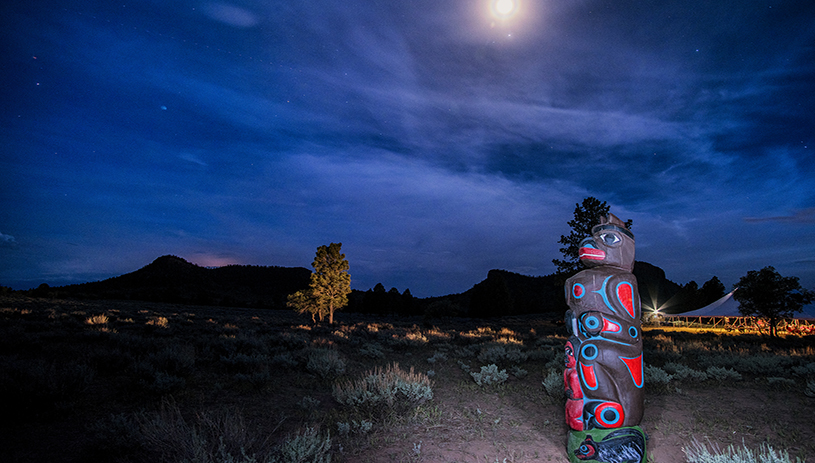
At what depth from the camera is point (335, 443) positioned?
17.6 ft

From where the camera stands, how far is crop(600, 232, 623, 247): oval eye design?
5.14m

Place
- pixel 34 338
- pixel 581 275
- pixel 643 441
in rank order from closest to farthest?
1. pixel 643 441
2. pixel 581 275
3. pixel 34 338

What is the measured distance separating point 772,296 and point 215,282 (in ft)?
333

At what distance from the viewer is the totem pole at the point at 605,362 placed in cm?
461

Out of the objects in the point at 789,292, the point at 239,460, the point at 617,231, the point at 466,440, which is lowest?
the point at 466,440

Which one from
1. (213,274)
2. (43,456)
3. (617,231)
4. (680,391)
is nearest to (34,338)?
(43,456)

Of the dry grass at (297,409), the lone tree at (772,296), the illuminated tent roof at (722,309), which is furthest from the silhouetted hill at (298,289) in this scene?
the dry grass at (297,409)

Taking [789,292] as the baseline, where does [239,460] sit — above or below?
below

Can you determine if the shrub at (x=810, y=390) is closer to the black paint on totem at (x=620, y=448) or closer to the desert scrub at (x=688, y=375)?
the desert scrub at (x=688, y=375)

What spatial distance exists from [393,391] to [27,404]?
21.3 feet

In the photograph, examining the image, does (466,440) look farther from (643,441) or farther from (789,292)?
(789,292)

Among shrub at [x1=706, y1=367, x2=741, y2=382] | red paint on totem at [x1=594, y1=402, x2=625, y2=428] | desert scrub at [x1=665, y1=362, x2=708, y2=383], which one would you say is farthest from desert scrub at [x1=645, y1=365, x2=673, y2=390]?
red paint on totem at [x1=594, y1=402, x2=625, y2=428]

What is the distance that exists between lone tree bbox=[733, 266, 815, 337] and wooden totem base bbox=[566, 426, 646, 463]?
2610 centimetres

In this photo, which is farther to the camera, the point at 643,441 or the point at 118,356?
the point at 118,356
